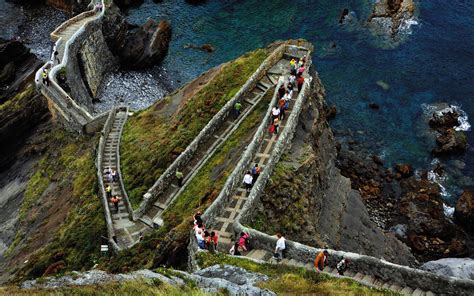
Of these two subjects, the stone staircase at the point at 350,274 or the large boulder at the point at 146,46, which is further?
the large boulder at the point at 146,46

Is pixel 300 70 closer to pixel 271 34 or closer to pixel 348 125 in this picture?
pixel 348 125

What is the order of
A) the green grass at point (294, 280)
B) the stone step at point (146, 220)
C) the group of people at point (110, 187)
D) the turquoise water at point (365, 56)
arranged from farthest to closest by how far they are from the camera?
the turquoise water at point (365, 56) → the group of people at point (110, 187) → the stone step at point (146, 220) → the green grass at point (294, 280)

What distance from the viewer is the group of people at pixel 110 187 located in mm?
40469

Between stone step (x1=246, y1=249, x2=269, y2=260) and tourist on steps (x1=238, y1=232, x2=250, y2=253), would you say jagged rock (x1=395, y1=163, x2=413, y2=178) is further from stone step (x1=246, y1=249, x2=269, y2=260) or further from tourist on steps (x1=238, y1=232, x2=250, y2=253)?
tourist on steps (x1=238, y1=232, x2=250, y2=253)

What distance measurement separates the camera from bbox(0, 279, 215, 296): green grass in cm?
2012

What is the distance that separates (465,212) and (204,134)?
27690 millimetres

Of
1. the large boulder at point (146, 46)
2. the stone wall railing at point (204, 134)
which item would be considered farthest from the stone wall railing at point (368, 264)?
the large boulder at point (146, 46)

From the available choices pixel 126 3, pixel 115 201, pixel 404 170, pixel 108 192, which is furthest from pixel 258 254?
pixel 126 3

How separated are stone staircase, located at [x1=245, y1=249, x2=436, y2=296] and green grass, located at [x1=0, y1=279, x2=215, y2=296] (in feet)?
25.9

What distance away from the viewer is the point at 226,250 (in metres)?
29.5

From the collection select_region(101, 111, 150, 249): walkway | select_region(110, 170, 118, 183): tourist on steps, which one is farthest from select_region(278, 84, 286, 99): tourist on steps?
select_region(110, 170, 118, 183): tourist on steps

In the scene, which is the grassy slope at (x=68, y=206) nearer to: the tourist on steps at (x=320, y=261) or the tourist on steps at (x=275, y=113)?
the tourist on steps at (x=275, y=113)

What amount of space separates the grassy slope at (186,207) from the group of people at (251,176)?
1.84m

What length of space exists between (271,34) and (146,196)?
47.4 metres
